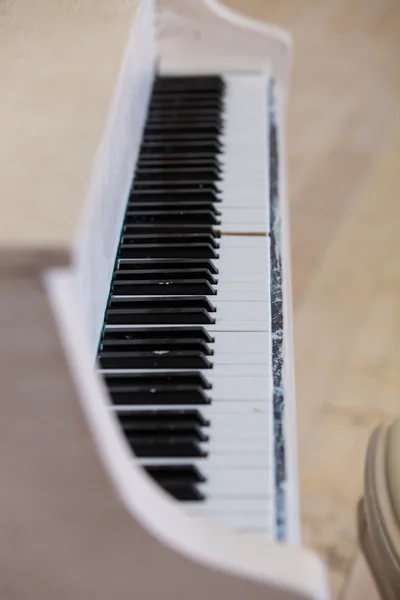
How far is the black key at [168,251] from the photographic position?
1.07m

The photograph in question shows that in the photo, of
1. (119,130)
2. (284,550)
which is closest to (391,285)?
(119,130)

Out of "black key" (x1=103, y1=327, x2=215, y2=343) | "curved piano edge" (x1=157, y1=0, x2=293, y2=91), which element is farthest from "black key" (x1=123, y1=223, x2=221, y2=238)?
"curved piano edge" (x1=157, y1=0, x2=293, y2=91)

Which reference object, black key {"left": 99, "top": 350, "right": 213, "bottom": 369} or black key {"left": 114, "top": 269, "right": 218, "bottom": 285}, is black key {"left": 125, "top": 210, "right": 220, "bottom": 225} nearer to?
black key {"left": 114, "top": 269, "right": 218, "bottom": 285}

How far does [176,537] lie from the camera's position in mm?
645

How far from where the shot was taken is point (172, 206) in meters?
1.18

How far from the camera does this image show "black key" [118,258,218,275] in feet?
3.46

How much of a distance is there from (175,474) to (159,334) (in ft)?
0.68

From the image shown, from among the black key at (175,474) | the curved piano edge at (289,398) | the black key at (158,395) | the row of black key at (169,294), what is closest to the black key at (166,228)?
the row of black key at (169,294)

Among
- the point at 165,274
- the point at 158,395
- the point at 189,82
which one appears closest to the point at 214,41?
the point at 189,82

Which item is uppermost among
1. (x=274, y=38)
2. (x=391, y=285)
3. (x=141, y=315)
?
(x=274, y=38)

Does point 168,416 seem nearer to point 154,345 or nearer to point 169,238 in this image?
point 154,345

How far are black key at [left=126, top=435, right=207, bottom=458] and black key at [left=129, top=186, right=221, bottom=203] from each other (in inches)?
18.8

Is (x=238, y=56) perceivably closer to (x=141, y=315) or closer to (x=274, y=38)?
(x=274, y=38)

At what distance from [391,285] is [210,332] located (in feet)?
3.85
